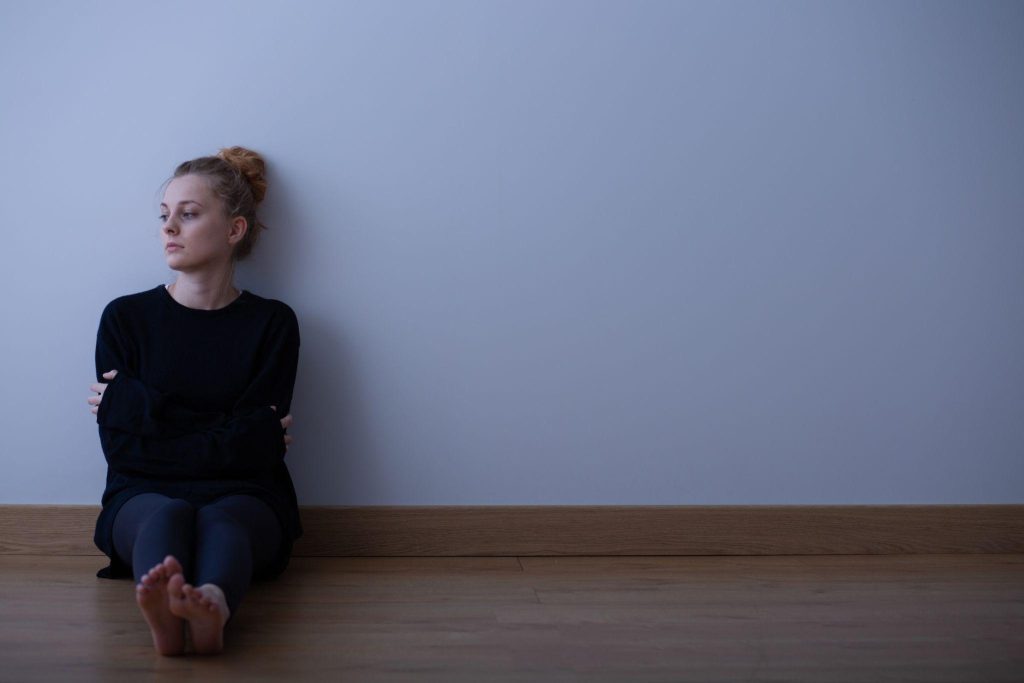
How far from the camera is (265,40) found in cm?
177

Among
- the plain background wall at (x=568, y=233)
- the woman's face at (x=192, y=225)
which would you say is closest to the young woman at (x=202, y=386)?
the woman's face at (x=192, y=225)

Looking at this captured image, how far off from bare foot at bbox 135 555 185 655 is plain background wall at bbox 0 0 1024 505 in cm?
64

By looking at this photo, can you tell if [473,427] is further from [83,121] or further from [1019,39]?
[1019,39]

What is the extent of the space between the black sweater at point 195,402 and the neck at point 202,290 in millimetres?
16

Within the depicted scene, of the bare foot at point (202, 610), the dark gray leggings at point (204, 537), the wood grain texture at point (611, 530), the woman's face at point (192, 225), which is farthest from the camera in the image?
the wood grain texture at point (611, 530)

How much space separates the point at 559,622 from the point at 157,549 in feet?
1.90

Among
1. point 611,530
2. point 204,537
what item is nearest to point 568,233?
point 611,530

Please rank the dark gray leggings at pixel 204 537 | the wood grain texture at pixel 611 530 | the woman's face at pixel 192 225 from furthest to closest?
the wood grain texture at pixel 611 530, the woman's face at pixel 192 225, the dark gray leggings at pixel 204 537

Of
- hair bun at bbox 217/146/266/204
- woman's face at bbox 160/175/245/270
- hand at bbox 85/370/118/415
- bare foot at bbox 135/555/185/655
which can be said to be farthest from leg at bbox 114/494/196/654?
hair bun at bbox 217/146/266/204

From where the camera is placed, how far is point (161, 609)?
1144mm

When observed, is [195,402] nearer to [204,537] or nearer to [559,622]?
[204,537]

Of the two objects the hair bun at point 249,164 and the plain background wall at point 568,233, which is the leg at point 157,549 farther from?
the hair bun at point 249,164

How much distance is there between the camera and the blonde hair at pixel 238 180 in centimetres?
167

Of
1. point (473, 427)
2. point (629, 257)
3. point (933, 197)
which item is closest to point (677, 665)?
point (473, 427)
